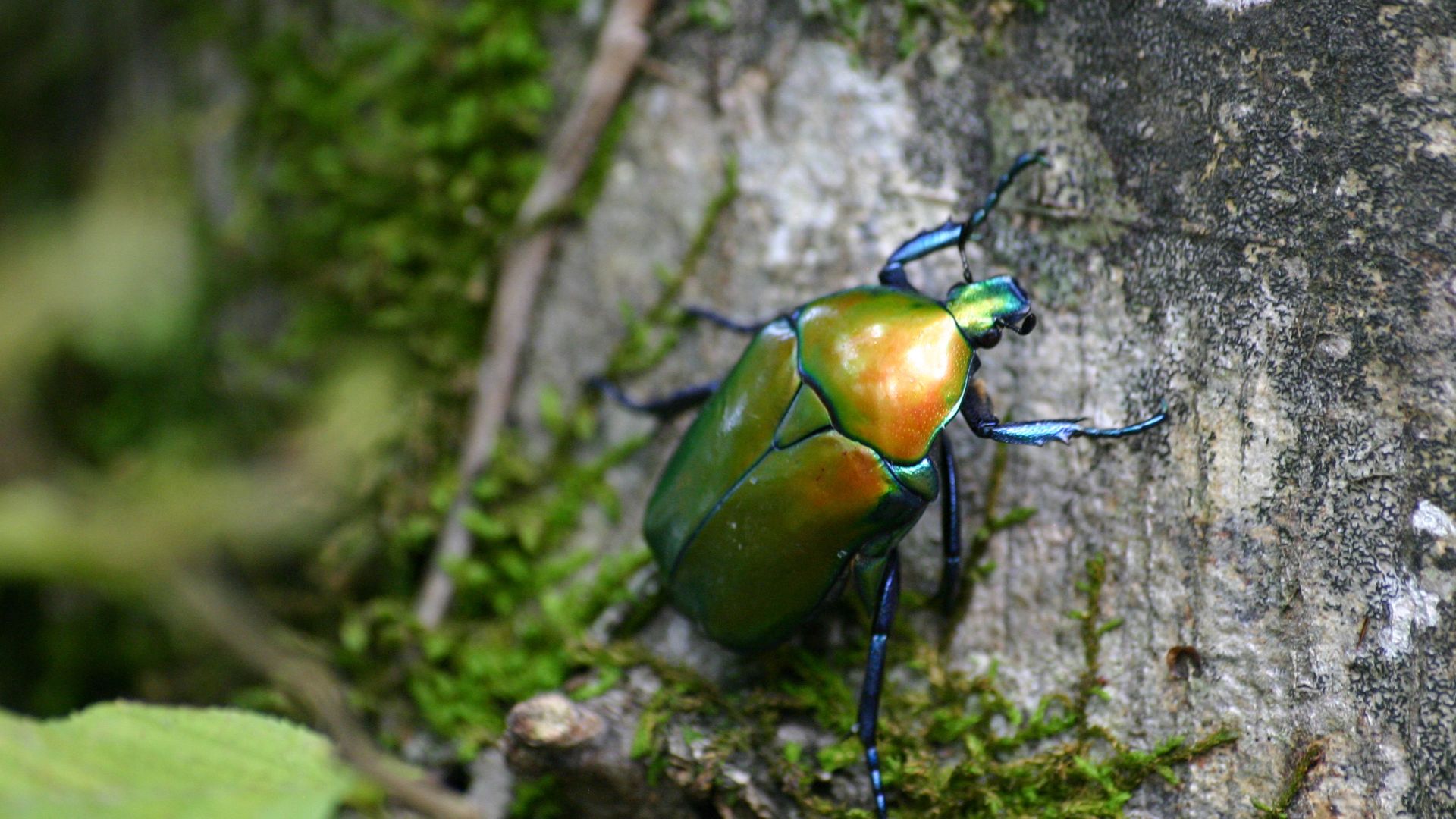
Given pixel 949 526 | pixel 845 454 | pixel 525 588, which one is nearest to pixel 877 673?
pixel 949 526

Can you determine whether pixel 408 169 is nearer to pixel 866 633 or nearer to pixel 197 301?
pixel 197 301

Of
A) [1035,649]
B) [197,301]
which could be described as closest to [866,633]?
[1035,649]

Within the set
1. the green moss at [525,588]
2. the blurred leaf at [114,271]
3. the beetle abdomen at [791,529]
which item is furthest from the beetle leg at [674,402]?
the blurred leaf at [114,271]

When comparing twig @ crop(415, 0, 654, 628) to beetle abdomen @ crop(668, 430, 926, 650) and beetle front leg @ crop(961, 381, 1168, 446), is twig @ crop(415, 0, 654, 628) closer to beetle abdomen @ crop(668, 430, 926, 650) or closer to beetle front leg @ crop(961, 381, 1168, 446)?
beetle abdomen @ crop(668, 430, 926, 650)

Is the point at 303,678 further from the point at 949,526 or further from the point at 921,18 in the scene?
the point at 921,18

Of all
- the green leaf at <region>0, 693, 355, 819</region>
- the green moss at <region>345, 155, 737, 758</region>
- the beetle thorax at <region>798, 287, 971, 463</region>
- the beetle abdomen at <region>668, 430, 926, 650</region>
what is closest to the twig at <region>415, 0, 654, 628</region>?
the green moss at <region>345, 155, 737, 758</region>

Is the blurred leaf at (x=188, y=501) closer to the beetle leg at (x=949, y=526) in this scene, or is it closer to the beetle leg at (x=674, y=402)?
the beetle leg at (x=674, y=402)

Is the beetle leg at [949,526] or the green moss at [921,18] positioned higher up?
the green moss at [921,18]
